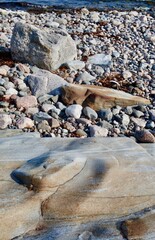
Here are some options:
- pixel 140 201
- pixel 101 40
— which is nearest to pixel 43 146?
pixel 140 201

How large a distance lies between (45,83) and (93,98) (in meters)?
0.85

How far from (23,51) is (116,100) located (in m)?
2.09

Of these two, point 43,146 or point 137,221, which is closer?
point 137,221

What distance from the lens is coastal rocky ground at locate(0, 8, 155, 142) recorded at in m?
6.04

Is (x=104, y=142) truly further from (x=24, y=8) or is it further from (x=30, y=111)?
(x=24, y=8)

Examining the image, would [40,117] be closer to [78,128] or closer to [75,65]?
[78,128]

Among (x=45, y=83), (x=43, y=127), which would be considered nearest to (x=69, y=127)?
(x=43, y=127)

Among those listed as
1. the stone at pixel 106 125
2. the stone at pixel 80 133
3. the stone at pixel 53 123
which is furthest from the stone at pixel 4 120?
the stone at pixel 106 125

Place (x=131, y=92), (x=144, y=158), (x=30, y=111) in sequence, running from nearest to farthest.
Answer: (x=144, y=158) → (x=30, y=111) → (x=131, y=92)

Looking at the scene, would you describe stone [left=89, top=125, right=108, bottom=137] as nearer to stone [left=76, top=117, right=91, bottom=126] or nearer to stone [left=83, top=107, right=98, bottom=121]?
stone [left=76, top=117, right=91, bottom=126]

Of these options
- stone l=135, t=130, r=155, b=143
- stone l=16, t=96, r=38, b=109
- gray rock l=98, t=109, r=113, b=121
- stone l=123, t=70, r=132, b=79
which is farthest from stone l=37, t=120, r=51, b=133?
Answer: stone l=123, t=70, r=132, b=79

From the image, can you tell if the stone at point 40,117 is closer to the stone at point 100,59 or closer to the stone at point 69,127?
the stone at point 69,127

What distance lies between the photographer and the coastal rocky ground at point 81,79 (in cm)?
604

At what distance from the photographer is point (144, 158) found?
3.67m
